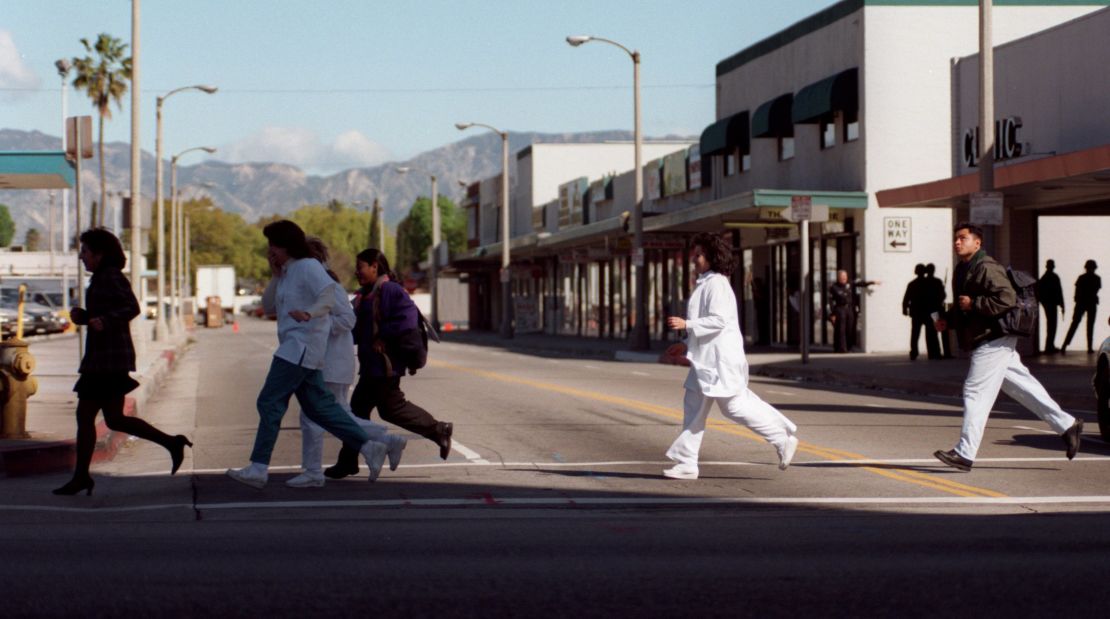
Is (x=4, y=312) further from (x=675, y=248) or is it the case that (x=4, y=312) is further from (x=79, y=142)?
(x=79, y=142)

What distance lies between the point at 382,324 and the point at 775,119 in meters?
28.4

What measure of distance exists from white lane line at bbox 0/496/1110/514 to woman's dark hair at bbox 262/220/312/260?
1.68 meters

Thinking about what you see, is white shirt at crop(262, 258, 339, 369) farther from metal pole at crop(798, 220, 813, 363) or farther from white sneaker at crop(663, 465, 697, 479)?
metal pole at crop(798, 220, 813, 363)

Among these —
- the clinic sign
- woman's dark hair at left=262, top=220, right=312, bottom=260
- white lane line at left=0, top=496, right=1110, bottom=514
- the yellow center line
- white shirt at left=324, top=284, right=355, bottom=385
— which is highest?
the clinic sign

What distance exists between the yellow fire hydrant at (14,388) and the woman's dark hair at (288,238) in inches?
138

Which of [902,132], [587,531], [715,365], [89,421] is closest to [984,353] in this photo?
[715,365]

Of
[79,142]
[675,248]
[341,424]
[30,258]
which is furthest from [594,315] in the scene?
[30,258]

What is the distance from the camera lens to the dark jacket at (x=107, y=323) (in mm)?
10758

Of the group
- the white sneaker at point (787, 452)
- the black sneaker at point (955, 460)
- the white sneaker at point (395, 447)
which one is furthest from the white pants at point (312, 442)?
the black sneaker at point (955, 460)

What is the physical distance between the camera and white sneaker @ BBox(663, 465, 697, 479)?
11.6 m

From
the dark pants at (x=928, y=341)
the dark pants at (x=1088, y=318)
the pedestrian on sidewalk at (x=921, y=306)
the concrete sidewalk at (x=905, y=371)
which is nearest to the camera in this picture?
the concrete sidewalk at (x=905, y=371)

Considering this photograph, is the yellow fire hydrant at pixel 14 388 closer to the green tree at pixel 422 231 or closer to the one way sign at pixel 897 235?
the one way sign at pixel 897 235

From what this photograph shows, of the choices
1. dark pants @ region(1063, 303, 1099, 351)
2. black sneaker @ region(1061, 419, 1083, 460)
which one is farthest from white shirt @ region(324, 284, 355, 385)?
dark pants @ region(1063, 303, 1099, 351)

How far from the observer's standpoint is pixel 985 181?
23.0 meters
